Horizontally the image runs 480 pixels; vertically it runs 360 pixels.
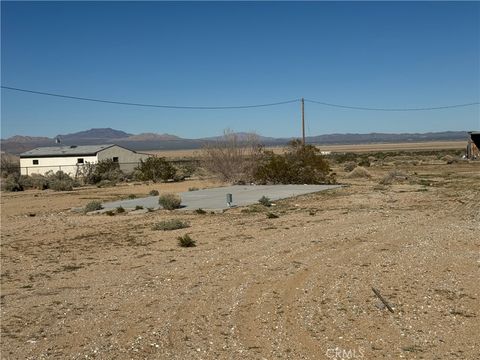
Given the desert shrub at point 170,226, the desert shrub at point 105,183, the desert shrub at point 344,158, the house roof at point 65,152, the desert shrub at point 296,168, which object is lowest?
the desert shrub at point 344,158

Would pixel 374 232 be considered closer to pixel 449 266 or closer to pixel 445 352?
pixel 449 266

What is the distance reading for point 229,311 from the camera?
8508 mm

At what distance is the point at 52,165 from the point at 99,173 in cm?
1055

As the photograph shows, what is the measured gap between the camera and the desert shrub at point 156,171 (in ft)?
168

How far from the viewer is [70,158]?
6106 centimetres

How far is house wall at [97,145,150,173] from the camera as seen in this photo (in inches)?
2411

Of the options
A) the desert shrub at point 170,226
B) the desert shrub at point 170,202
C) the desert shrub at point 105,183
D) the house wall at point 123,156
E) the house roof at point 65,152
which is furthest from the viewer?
the house wall at point 123,156

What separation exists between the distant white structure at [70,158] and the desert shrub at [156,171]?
9.42 metres

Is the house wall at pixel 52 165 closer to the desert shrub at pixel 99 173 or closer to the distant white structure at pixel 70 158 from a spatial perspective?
the distant white structure at pixel 70 158

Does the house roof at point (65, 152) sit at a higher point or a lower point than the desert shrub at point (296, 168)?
higher

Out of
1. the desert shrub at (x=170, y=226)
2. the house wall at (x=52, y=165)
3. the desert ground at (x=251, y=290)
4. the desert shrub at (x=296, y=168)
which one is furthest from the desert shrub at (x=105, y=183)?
the desert shrub at (x=170, y=226)

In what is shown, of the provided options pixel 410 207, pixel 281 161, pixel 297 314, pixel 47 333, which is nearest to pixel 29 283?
pixel 47 333

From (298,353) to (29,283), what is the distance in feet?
21.9

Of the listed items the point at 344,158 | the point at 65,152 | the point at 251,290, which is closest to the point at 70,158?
the point at 65,152
